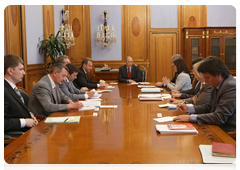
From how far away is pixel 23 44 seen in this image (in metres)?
5.35

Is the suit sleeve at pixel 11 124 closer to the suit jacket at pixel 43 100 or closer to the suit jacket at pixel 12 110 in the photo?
the suit jacket at pixel 12 110

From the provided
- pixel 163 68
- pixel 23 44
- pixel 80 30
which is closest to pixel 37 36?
pixel 23 44

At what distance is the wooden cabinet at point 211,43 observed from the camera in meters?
8.65

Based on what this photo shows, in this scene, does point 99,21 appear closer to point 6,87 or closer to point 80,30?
point 80,30

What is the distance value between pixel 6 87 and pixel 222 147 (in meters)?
2.00

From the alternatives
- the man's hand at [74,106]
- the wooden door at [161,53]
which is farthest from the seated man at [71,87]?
the wooden door at [161,53]

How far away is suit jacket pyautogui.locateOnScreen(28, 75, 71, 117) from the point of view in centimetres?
298

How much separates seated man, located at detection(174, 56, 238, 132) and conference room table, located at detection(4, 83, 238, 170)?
3.5 inches

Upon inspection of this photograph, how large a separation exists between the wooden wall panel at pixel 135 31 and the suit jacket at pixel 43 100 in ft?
19.3

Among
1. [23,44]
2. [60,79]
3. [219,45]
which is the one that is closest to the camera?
[60,79]

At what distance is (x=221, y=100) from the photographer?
2348 millimetres

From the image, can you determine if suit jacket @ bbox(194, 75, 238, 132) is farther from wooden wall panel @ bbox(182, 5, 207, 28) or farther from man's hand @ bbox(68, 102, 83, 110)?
wooden wall panel @ bbox(182, 5, 207, 28)

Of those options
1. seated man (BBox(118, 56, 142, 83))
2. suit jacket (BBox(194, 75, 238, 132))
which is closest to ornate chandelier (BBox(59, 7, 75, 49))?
seated man (BBox(118, 56, 142, 83))

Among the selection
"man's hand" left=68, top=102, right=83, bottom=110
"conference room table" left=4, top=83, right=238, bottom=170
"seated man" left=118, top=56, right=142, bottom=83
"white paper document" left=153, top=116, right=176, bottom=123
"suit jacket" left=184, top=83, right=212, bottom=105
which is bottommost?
"conference room table" left=4, top=83, right=238, bottom=170
